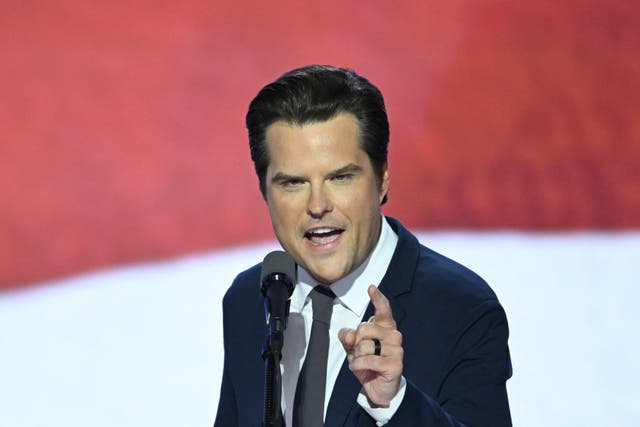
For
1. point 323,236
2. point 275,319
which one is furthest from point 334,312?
point 275,319

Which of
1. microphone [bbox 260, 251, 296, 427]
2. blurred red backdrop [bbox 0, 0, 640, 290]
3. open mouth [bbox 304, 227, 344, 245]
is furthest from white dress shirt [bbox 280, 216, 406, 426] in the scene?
blurred red backdrop [bbox 0, 0, 640, 290]

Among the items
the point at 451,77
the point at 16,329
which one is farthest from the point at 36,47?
the point at 451,77

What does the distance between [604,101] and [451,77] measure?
1.44 feet

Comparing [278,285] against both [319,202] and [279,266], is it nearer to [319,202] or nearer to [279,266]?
[279,266]

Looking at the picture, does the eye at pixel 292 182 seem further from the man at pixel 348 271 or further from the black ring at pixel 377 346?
the black ring at pixel 377 346

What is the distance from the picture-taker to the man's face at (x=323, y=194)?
172 cm

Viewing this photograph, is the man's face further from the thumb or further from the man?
the thumb

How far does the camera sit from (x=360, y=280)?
1.84 metres

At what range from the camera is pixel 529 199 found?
114 inches

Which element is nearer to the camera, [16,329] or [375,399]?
[375,399]

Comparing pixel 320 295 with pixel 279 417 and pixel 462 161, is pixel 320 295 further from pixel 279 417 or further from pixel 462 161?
pixel 462 161

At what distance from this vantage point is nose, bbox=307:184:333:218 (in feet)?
5.57

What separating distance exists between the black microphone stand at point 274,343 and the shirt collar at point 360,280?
0.34m

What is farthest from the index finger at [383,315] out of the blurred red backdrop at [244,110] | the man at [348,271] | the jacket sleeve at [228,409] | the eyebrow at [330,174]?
the blurred red backdrop at [244,110]
